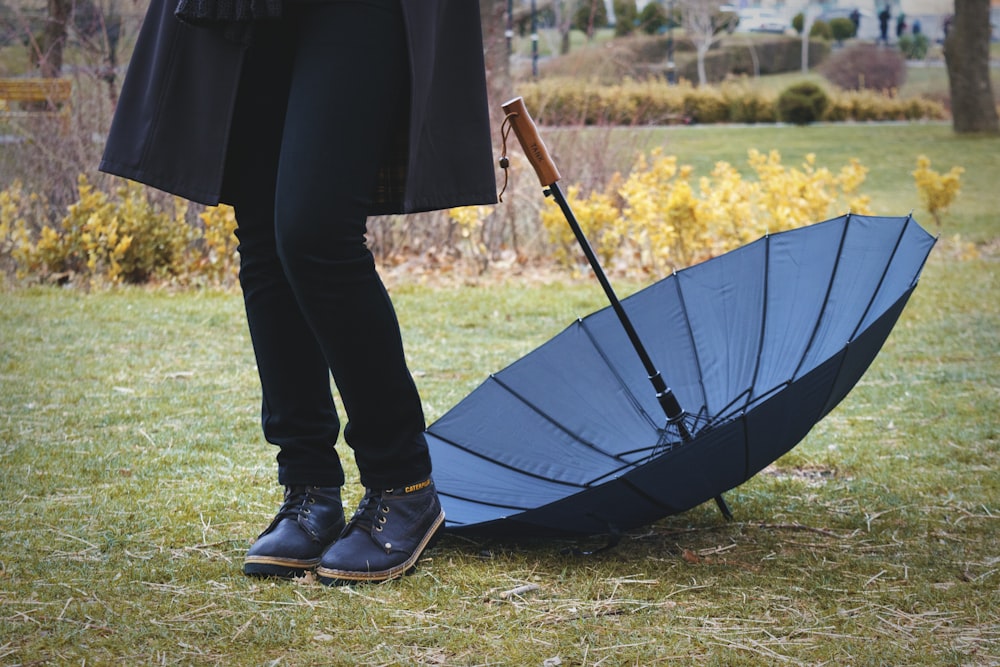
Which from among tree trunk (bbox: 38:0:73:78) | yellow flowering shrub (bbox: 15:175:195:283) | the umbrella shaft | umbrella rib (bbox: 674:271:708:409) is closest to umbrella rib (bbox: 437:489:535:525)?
the umbrella shaft

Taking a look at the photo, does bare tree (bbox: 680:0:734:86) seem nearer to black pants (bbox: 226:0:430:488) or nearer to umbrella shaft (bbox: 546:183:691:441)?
umbrella shaft (bbox: 546:183:691:441)

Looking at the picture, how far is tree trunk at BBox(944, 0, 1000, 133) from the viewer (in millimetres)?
14273

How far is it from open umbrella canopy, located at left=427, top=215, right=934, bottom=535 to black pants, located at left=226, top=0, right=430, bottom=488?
0.97ft

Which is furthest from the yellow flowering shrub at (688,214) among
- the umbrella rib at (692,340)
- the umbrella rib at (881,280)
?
the umbrella rib at (881,280)

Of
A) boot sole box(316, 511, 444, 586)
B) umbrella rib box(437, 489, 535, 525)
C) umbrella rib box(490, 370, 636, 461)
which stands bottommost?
boot sole box(316, 511, 444, 586)

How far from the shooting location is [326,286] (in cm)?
180

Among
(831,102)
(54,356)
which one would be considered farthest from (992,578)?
(831,102)

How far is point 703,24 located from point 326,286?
21430 mm

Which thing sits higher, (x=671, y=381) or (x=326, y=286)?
(x=326, y=286)

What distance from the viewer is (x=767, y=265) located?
2.44 m

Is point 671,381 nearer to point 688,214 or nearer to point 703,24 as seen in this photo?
point 688,214

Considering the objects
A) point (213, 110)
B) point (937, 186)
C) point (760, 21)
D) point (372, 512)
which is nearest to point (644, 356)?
point (372, 512)

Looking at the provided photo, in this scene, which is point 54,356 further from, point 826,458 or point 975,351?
point 975,351

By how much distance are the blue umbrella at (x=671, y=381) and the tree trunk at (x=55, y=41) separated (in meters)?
5.27
